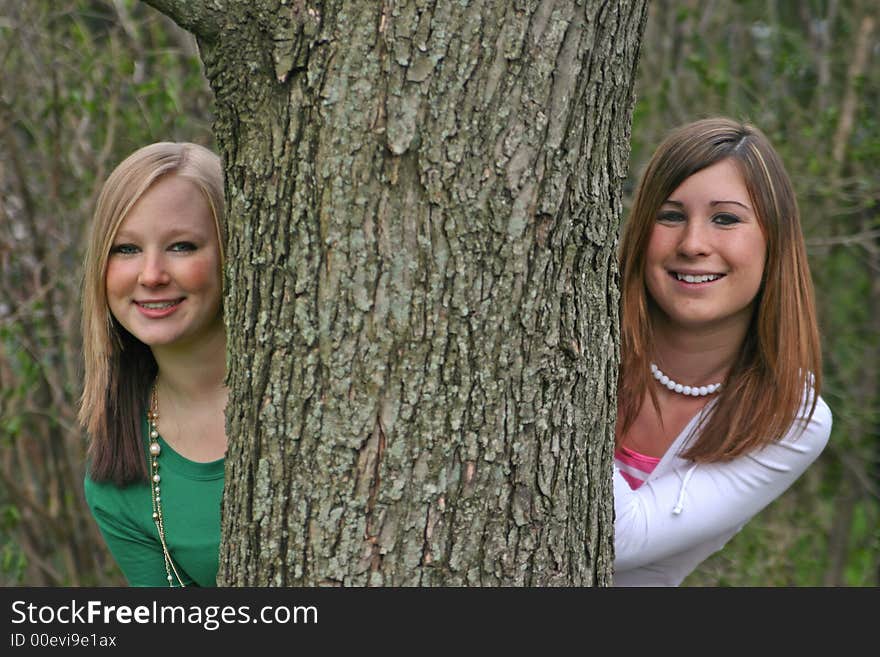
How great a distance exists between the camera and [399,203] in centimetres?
162

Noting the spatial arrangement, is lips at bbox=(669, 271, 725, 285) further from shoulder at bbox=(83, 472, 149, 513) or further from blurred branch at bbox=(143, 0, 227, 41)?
shoulder at bbox=(83, 472, 149, 513)

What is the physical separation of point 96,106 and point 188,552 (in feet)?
7.67

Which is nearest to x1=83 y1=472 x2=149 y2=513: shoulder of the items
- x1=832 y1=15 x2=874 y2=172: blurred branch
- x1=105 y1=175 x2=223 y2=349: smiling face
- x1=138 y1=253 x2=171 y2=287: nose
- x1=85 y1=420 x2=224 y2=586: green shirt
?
x1=85 y1=420 x2=224 y2=586: green shirt

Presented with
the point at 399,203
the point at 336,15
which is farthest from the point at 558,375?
the point at 336,15

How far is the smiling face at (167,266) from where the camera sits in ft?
7.66

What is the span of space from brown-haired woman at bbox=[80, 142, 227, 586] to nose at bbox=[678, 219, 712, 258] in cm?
108

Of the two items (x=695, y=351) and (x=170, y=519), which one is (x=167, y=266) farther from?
(x=695, y=351)

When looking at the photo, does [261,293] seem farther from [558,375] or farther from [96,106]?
[96,106]

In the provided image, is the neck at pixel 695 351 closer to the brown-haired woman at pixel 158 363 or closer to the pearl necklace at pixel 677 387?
the pearl necklace at pixel 677 387

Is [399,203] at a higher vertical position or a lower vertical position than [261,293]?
higher

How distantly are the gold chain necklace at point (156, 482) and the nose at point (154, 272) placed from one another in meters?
Result: 0.41

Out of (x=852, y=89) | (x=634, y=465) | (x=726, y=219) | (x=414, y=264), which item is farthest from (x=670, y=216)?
(x=852, y=89)

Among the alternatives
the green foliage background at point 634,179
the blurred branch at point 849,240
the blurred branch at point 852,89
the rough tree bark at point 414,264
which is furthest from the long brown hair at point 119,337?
the blurred branch at point 852,89

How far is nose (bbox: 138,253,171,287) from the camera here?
2.32m
